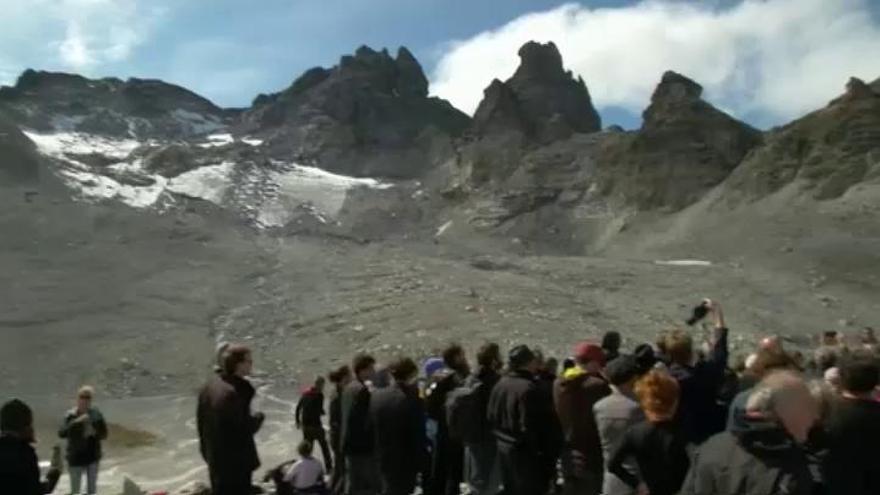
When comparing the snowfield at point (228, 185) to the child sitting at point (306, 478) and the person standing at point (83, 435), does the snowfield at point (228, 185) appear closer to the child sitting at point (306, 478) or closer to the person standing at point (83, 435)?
the person standing at point (83, 435)

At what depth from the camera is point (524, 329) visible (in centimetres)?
4394

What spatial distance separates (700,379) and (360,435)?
4.27 meters

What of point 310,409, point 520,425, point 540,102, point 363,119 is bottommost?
point 310,409

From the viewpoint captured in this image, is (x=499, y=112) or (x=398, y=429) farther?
(x=499, y=112)

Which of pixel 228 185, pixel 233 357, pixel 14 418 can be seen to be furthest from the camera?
pixel 228 185

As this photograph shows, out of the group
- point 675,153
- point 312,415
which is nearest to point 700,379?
point 312,415

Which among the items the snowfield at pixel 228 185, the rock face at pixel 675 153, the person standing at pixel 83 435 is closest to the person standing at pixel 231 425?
the person standing at pixel 83 435

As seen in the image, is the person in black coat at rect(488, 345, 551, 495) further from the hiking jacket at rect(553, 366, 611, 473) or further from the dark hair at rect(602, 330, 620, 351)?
the dark hair at rect(602, 330, 620, 351)

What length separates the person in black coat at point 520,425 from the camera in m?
9.47

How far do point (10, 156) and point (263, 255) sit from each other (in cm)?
3943

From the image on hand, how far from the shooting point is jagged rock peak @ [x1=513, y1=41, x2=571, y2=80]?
153 meters

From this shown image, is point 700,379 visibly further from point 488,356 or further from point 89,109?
point 89,109

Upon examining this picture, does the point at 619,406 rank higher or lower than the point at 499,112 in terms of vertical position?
lower

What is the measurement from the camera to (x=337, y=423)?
13383mm
